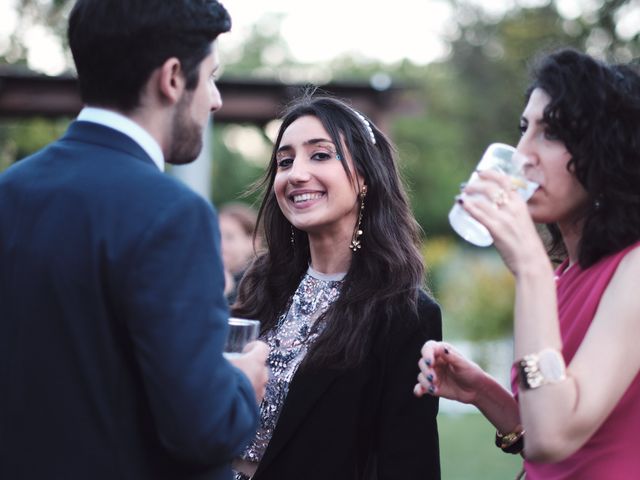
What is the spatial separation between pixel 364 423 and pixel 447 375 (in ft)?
1.28

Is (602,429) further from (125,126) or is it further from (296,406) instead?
(125,126)

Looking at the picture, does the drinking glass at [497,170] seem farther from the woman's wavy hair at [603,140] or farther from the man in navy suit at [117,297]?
the man in navy suit at [117,297]

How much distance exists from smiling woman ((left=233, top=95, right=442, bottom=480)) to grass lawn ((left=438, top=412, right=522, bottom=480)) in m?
4.80

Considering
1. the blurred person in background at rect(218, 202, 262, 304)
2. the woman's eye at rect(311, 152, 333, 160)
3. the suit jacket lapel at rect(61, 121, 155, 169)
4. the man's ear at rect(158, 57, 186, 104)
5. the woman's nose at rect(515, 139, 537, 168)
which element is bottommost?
the blurred person in background at rect(218, 202, 262, 304)

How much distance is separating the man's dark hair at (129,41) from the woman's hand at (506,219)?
2.55 feet

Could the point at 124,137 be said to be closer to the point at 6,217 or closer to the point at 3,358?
the point at 6,217

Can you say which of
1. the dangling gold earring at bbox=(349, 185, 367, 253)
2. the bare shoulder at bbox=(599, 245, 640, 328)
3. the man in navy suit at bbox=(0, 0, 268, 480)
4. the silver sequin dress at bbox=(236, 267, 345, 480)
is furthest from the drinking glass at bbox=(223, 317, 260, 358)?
the dangling gold earring at bbox=(349, 185, 367, 253)

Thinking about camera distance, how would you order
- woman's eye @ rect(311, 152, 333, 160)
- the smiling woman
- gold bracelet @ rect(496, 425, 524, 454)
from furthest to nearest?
1. woman's eye @ rect(311, 152, 333, 160)
2. the smiling woman
3. gold bracelet @ rect(496, 425, 524, 454)

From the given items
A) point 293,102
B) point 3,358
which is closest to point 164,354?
point 3,358

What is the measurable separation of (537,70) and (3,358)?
167 centimetres

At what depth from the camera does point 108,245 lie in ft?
5.74

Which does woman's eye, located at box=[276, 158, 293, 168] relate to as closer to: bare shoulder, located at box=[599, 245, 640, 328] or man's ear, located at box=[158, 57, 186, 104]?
man's ear, located at box=[158, 57, 186, 104]

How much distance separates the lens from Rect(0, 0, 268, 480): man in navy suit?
5.69ft

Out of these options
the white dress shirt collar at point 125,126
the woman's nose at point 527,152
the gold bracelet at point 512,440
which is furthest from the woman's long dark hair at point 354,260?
the white dress shirt collar at point 125,126
